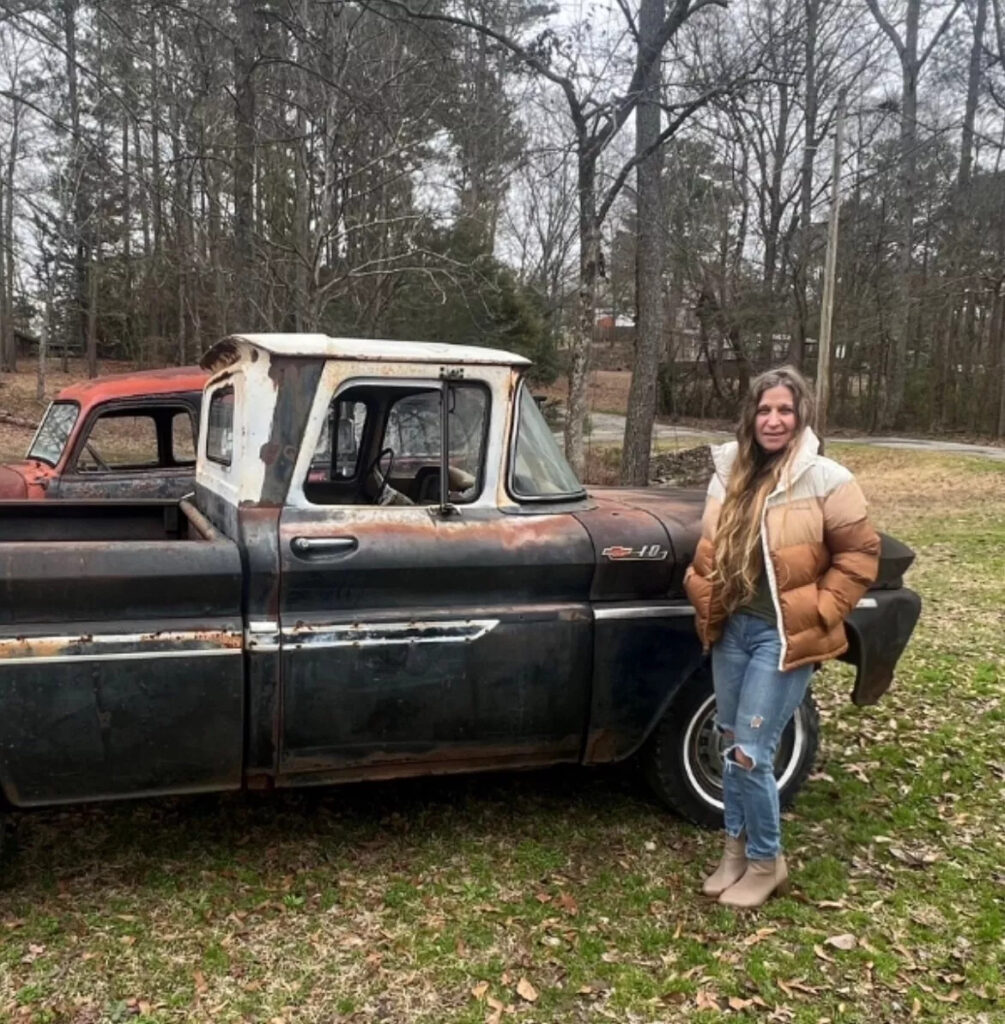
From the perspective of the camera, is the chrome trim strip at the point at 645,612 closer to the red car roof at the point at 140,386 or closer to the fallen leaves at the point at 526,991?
the fallen leaves at the point at 526,991

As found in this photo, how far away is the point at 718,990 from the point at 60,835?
269cm

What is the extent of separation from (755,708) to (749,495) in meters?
0.74

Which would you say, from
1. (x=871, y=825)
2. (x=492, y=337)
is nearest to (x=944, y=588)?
(x=871, y=825)

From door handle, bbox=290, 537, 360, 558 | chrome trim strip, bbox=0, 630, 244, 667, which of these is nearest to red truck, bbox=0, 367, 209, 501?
door handle, bbox=290, 537, 360, 558

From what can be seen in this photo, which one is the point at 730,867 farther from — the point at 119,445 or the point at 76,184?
the point at 76,184

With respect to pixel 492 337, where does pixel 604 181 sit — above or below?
above

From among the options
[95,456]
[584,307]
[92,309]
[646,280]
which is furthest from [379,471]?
[92,309]

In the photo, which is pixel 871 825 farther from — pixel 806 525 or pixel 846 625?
pixel 806 525

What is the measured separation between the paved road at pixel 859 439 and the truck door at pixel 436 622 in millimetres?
19909

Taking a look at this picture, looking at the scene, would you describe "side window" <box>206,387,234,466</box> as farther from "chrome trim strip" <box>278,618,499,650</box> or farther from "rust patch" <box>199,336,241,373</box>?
"chrome trim strip" <box>278,618,499,650</box>

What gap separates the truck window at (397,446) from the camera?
12.2 feet

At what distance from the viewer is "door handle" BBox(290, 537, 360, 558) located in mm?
3355

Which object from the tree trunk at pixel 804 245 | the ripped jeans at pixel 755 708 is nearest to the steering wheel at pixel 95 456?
the ripped jeans at pixel 755 708

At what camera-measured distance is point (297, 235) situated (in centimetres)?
1205
